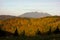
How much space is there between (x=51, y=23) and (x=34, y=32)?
1.73 metres

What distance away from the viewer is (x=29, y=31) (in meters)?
15.6

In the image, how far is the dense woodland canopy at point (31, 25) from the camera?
52.2 feet

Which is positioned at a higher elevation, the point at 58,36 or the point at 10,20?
the point at 10,20

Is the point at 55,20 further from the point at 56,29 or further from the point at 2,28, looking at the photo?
the point at 2,28

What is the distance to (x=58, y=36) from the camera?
15.7 meters

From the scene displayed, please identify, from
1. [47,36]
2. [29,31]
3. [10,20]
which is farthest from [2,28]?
[47,36]

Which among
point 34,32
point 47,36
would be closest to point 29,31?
point 34,32

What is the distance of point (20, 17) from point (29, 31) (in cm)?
200

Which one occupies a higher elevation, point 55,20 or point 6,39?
point 55,20

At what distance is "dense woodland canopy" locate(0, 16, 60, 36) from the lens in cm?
1591

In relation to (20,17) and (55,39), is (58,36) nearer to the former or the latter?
(55,39)

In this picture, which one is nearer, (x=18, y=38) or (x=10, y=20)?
(x=18, y=38)

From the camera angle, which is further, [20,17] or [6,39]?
[20,17]

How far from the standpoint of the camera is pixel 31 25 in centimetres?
1605
